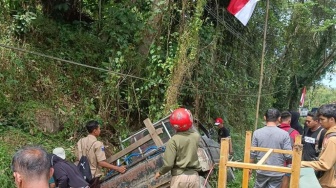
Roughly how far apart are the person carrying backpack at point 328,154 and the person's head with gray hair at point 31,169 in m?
2.64

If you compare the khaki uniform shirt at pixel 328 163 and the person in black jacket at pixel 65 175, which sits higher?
the khaki uniform shirt at pixel 328 163

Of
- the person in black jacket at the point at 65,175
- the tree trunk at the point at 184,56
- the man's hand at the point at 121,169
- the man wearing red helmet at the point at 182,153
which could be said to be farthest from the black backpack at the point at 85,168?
the tree trunk at the point at 184,56

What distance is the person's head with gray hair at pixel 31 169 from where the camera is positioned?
7.41ft

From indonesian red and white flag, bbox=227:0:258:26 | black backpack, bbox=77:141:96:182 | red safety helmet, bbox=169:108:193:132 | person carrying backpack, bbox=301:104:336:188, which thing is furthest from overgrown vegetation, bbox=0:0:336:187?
person carrying backpack, bbox=301:104:336:188

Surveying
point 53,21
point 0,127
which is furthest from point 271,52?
point 0,127

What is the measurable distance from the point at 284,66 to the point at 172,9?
1215 centimetres

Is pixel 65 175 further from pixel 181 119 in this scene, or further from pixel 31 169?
pixel 31 169

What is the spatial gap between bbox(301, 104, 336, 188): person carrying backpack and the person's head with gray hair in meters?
2.64

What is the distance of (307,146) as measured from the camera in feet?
17.4

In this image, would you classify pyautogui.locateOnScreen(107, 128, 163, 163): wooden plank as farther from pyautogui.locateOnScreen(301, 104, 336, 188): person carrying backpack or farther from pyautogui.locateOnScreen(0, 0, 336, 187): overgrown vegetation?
pyautogui.locateOnScreen(301, 104, 336, 188): person carrying backpack

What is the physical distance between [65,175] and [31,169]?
1.84 meters

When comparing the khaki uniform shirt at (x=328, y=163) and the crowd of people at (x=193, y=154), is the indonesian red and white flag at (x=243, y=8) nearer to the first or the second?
the crowd of people at (x=193, y=154)

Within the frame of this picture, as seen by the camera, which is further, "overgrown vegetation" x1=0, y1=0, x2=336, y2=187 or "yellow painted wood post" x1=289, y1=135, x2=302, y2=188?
"overgrown vegetation" x1=0, y1=0, x2=336, y2=187

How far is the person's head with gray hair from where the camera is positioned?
226 centimetres
